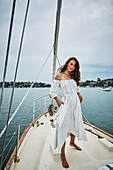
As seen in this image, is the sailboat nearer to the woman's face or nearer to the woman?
the woman

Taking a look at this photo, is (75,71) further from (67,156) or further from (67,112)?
(67,156)

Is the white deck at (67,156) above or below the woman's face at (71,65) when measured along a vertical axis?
below

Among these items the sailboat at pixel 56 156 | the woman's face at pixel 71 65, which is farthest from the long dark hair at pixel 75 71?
the sailboat at pixel 56 156

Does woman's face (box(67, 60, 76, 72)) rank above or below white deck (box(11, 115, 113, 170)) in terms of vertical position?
above

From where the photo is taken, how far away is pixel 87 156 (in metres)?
1.28

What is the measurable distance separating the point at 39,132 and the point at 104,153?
130 cm

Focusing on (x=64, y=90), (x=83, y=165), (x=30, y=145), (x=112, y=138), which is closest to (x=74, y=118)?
(x=64, y=90)

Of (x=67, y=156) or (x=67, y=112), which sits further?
(x=67, y=156)

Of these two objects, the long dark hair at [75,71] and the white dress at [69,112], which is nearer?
the white dress at [69,112]

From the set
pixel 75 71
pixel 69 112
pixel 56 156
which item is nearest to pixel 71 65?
pixel 75 71

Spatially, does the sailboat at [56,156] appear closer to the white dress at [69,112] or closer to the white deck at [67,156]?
the white deck at [67,156]

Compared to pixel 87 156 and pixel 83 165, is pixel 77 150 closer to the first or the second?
pixel 87 156

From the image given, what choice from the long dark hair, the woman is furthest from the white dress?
the long dark hair

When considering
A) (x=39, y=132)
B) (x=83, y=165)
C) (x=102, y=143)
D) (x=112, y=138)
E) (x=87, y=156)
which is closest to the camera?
(x=83, y=165)
